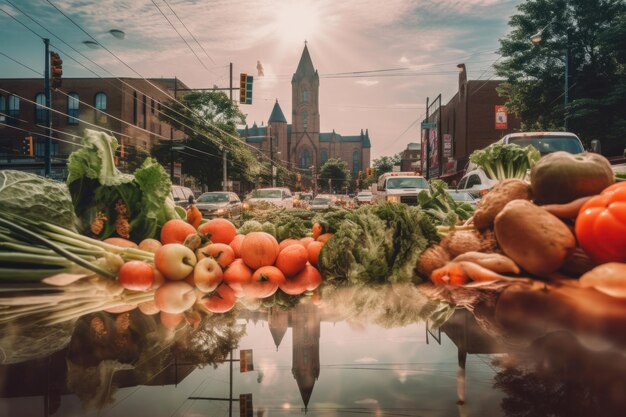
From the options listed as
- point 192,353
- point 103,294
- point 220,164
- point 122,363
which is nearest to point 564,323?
point 192,353

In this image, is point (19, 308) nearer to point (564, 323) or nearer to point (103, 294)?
point (103, 294)

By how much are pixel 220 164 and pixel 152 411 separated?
149ft

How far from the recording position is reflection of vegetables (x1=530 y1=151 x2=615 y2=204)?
3002 mm

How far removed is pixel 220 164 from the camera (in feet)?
149

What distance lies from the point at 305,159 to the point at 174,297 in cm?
13642

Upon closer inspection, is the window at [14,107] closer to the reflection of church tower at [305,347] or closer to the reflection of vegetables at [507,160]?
the reflection of vegetables at [507,160]

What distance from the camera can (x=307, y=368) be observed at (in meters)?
1.78

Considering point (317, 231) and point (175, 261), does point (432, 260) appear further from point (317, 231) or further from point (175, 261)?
point (175, 261)

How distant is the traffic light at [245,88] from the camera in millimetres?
22469

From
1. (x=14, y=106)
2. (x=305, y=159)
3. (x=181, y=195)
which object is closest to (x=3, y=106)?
(x=14, y=106)

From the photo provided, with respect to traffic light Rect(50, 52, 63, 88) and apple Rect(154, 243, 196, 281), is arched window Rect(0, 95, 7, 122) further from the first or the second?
apple Rect(154, 243, 196, 281)

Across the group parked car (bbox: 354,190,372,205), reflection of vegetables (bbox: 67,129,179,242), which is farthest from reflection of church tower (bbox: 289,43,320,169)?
reflection of vegetables (bbox: 67,129,179,242)

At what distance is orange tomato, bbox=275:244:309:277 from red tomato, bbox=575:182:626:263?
6.84 ft

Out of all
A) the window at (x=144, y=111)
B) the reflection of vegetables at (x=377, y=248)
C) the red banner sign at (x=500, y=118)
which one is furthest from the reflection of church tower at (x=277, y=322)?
the window at (x=144, y=111)
